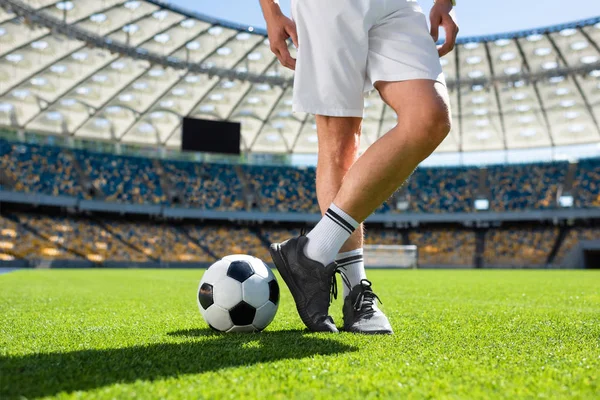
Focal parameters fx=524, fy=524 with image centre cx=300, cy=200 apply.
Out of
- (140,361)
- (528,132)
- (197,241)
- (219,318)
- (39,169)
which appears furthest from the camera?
(197,241)

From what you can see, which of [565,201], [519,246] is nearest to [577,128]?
[565,201]

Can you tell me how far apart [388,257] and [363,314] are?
24040mm

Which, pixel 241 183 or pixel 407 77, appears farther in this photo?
pixel 241 183

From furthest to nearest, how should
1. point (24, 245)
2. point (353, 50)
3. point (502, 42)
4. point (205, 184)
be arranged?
point (205, 184)
point (24, 245)
point (502, 42)
point (353, 50)

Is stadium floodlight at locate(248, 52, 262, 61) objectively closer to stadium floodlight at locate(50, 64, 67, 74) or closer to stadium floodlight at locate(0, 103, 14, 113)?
stadium floodlight at locate(50, 64, 67, 74)

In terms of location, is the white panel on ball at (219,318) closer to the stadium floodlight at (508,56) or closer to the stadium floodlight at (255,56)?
the stadium floodlight at (255,56)

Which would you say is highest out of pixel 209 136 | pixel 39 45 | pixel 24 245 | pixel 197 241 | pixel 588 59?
pixel 588 59

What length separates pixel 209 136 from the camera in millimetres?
24562

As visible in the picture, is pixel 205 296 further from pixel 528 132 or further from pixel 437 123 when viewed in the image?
pixel 528 132

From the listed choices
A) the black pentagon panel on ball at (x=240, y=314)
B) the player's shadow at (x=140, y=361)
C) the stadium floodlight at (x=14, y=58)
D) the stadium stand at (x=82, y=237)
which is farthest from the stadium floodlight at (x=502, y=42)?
the player's shadow at (x=140, y=361)

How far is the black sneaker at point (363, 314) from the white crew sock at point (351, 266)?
42mm

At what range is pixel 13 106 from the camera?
25.2m

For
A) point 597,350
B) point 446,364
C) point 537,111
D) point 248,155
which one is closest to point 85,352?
point 446,364

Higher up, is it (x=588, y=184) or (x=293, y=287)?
(x=588, y=184)
